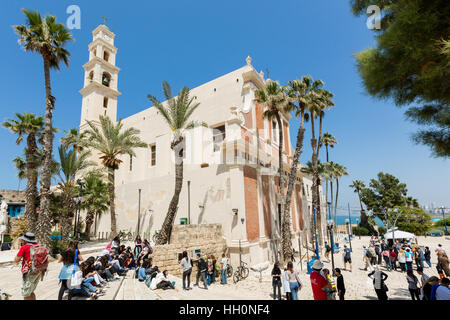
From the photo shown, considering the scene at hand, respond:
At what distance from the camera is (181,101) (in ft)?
57.5

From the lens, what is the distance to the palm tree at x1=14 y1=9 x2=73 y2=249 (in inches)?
516

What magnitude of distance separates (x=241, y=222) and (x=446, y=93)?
1323 cm

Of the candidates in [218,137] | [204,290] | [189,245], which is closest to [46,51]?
[218,137]

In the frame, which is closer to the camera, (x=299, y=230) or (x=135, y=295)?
(x=135, y=295)

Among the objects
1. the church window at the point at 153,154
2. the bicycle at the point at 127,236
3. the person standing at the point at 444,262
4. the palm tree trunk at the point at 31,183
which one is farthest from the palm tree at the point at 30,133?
the person standing at the point at 444,262

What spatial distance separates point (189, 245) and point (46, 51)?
1455cm

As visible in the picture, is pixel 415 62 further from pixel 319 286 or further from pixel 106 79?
pixel 106 79

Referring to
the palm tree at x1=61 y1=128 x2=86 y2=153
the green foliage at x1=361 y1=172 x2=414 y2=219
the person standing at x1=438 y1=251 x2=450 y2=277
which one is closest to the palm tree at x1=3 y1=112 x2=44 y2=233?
the palm tree at x1=61 y1=128 x2=86 y2=153

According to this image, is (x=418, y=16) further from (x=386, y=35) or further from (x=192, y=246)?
(x=192, y=246)

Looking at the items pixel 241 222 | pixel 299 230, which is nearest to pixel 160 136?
pixel 241 222

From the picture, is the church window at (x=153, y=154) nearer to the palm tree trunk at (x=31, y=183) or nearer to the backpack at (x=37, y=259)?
the palm tree trunk at (x=31, y=183)

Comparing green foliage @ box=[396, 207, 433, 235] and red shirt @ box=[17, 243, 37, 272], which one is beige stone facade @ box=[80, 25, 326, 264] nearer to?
red shirt @ box=[17, 243, 37, 272]

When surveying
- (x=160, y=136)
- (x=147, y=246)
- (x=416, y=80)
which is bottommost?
(x=147, y=246)

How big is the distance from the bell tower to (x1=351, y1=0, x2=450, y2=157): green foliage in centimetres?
3079
